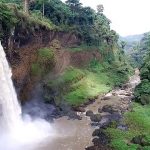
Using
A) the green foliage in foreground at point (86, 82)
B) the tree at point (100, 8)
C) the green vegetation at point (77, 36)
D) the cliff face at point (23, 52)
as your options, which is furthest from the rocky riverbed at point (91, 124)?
the tree at point (100, 8)

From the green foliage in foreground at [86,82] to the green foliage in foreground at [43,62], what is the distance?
1938 millimetres

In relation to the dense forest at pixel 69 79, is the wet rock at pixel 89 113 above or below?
below

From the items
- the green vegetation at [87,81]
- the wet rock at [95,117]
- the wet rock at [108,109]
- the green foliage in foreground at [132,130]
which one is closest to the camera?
the green foliage in foreground at [132,130]

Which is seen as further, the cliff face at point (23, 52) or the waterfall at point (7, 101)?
the cliff face at point (23, 52)

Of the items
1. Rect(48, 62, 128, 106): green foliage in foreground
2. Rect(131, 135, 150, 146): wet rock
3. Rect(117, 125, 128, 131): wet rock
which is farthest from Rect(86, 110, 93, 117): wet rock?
Rect(131, 135, 150, 146): wet rock

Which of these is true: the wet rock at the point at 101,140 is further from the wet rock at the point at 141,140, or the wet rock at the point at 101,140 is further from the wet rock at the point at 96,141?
A: the wet rock at the point at 141,140

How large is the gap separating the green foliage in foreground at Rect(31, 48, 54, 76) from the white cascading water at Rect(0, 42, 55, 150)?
→ 649 cm

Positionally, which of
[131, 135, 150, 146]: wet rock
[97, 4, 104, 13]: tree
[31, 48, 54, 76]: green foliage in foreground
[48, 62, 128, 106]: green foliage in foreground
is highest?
[97, 4, 104, 13]: tree

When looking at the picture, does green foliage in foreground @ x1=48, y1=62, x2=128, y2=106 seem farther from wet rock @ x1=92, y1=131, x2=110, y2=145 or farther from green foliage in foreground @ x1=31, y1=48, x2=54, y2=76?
wet rock @ x1=92, y1=131, x2=110, y2=145

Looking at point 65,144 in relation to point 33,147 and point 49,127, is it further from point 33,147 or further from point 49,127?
point 49,127

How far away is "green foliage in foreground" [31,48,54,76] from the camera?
4325 cm

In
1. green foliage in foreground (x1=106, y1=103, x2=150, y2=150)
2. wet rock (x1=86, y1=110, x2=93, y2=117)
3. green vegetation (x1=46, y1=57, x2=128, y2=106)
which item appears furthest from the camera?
green vegetation (x1=46, y1=57, x2=128, y2=106)

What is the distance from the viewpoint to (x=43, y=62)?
4531cm

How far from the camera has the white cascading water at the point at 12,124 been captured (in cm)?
3103
